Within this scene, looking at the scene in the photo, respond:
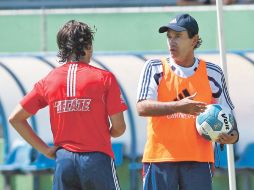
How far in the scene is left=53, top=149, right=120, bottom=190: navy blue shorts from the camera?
6.07 metres

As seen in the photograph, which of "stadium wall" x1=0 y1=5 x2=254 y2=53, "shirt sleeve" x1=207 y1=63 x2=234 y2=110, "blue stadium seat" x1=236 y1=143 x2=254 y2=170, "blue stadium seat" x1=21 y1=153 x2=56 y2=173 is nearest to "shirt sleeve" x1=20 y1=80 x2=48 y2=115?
"shirt sleeve" x1=207 y1=63 x2=234 y2=110

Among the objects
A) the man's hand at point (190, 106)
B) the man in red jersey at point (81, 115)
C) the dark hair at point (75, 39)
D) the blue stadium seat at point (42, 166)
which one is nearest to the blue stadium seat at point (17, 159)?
the blue stadium seat at point (42, 166)

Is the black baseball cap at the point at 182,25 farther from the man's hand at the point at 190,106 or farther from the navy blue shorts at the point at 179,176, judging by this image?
the navy blue shorts at the point at 179,176

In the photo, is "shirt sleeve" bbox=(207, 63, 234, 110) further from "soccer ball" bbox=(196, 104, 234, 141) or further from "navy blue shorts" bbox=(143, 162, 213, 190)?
"navy blue shorts" bbox=(143, 162, 213, 190)

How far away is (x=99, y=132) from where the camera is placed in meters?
6.14

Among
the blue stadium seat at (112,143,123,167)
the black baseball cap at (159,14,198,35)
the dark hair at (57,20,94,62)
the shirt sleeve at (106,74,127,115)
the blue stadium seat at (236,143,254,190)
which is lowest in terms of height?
the blue stadium seat at (236,143,254,190)

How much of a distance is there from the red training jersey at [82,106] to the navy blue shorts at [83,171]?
5cm

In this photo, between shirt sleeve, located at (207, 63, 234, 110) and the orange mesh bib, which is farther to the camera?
shirt sleeve, located at (207, 63, 234, 110)

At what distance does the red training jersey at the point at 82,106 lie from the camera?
612cm

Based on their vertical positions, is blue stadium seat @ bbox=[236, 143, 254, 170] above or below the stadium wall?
below

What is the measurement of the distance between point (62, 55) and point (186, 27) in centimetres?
88

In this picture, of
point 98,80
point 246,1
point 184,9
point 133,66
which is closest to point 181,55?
point 98,80

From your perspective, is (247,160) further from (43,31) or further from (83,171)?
(83,171)

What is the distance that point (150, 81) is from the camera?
6504 mm
